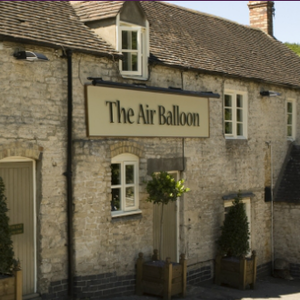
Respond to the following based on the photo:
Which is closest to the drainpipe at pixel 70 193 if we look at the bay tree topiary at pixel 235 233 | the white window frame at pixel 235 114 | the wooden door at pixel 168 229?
the wooden door at pixel 168 229

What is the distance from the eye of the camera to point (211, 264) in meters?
15.0

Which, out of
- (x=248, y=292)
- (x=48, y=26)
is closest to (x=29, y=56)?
(x=48, y=26)

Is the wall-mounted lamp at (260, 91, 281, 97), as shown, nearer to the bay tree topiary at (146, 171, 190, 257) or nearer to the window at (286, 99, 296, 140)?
the window at (286, 99, 296, 140)

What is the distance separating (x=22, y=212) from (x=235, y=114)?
770 cm

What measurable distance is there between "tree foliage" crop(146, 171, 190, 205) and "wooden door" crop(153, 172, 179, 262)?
0.83 m

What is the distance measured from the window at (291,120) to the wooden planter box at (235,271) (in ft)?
19.2

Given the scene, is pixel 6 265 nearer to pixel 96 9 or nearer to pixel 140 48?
pixel 140 48

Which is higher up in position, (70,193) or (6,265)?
(70,193)

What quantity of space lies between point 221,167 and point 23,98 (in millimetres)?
6759

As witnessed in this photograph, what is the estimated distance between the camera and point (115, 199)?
1227 centimetres

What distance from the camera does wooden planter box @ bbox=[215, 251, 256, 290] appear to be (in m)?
14.4

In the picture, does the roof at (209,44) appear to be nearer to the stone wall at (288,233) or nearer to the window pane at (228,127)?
the window pane at (228,127)

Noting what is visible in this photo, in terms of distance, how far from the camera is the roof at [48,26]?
34.7ft

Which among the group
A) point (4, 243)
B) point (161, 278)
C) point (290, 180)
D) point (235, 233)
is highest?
point (290, 180)
